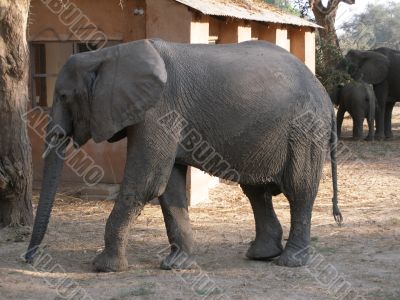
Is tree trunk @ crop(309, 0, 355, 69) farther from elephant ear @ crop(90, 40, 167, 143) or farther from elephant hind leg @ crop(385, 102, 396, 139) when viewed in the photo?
elephant ear @ crop(90, 40, 167, 143)

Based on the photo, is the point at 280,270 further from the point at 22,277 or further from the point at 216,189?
the point at 216,189

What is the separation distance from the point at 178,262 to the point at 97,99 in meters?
1.50

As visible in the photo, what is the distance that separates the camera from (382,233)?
7941mm

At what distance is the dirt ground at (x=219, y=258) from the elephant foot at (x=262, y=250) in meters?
0.08

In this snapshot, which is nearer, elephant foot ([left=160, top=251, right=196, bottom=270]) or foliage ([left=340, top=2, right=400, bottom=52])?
elephant foot ([left=160, top=251, right=196, bottom=270])

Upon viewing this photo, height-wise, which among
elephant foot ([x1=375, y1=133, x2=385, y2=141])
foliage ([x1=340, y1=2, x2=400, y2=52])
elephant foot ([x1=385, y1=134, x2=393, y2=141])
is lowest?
foliage ([x1=340, y1=2, x2=400, y2=52])

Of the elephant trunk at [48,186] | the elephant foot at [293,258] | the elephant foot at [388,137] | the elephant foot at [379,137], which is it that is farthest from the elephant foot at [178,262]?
the elephant foot at [388,137]

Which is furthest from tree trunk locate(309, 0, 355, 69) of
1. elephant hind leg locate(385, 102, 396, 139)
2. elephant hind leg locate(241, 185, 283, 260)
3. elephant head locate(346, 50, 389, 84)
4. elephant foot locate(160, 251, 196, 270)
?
elephant foot locate(160, 251, 196, 270)

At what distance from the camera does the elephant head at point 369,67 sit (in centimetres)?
1808

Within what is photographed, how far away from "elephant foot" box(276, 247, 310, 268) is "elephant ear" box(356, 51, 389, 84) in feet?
39.1

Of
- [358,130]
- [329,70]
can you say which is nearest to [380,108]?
[358,130]

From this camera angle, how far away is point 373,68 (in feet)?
59.7

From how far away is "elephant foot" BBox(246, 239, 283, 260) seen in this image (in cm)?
686

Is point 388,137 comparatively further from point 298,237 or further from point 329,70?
point 298,237
